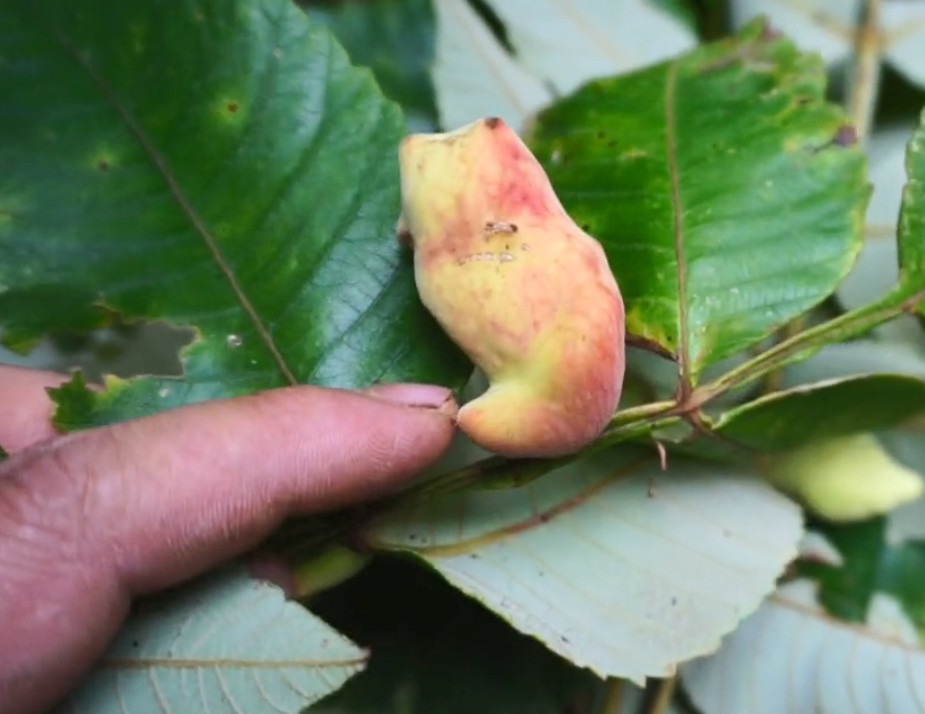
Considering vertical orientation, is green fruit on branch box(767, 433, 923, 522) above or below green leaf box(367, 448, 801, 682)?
below

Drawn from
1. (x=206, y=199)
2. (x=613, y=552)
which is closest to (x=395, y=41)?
(x=206, y=199)

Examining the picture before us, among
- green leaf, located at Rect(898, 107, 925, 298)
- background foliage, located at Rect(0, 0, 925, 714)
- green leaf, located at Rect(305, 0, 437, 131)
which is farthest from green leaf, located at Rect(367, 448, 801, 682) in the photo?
green leaf, located at Rect(305, 0, 437, 131)

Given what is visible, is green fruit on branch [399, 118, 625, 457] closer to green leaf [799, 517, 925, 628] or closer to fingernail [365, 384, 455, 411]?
fingernail [365, 384, 455, 411]

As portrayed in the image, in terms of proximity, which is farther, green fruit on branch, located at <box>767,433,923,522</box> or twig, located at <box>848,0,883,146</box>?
twig, located at <box>848,0,883,146</box>

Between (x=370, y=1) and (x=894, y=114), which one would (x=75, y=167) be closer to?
(x=370, y=1)

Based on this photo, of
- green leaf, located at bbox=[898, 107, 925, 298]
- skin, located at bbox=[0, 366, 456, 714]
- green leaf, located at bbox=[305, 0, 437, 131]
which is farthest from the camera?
green leaf, located at bbox=[305, 0, 437, 131]

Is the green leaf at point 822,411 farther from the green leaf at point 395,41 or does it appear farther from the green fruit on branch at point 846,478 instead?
the green leaf at point 395,41

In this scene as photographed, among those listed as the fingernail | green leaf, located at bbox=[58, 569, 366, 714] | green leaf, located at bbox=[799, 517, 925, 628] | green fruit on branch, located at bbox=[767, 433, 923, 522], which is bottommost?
green leaf, located at bbox=[799, 517, 925, 628]

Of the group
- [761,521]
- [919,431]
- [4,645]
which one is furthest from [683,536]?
[4,645]

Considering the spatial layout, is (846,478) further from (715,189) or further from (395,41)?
(395,41)
